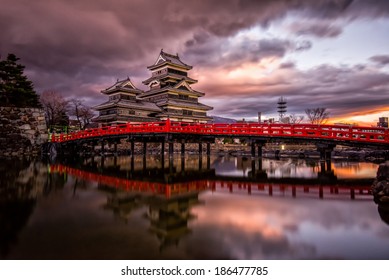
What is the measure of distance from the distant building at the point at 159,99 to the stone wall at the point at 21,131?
6608 millimetres

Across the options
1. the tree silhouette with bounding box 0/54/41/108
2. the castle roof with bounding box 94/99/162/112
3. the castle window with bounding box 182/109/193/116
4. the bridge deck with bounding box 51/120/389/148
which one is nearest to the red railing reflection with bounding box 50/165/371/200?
the bridge deck with bounding box 51/120/389/148

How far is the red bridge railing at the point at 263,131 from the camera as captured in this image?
1083cm

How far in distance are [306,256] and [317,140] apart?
10.1 m

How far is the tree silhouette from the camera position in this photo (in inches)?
779

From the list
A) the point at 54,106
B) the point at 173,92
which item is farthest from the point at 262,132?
the point at 54,106

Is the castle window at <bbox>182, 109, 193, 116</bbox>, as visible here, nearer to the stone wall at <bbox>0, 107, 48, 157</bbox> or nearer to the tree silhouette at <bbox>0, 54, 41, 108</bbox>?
the stone wall at <bbox>0, 107, 48, 157</bbox>

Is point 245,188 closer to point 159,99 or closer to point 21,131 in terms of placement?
point 21,131

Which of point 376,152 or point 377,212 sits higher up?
point 376,152

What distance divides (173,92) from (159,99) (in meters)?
1.97

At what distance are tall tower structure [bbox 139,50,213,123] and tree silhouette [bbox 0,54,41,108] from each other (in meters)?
12.8

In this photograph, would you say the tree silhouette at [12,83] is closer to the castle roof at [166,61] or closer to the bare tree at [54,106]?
the bare tree at [54,106]

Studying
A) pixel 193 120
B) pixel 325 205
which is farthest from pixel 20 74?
pixel 325 205
